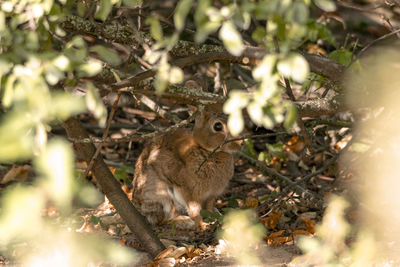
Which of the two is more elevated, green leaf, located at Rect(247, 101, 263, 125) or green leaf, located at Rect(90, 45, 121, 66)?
green leaf, located at Rect(90, 45, 121, 66)

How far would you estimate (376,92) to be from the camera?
128 inches

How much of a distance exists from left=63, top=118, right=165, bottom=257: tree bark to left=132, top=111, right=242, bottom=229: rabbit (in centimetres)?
90

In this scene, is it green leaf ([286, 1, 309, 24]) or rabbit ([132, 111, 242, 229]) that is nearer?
green leaf ([286, 1, 309, 24])

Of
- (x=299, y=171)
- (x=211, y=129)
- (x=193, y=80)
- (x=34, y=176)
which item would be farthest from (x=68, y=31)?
(x=299, y=171)

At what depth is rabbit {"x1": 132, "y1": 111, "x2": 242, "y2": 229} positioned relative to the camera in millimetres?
4570

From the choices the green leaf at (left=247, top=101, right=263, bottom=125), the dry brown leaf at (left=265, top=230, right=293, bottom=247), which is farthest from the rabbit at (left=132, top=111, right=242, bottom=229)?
the green leaf at (left=247, top=101, right=263, bottom=125)

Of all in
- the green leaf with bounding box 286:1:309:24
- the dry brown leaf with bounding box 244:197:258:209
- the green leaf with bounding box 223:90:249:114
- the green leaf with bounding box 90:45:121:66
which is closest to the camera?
the green leaf with bounding box 286:1:309:24

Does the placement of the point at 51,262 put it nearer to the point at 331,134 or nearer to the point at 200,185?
the point at 200,185

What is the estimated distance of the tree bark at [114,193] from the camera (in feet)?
11.5

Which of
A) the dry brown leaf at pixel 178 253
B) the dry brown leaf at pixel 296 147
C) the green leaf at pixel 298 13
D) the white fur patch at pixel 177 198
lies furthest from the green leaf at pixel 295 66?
the dry brown leaf at pixel 296 147

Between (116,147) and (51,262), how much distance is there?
17.8ft

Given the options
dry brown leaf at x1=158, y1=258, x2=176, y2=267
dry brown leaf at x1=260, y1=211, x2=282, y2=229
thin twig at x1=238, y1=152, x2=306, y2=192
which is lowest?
thin twig at x1=238, y1=152, x2=306, y2=192

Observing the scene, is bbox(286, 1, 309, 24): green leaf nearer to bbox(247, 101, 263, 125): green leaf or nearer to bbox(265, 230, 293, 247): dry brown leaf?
bbox(247, 101, 263, 125): green leaf

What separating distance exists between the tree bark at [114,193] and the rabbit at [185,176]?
90 cm
